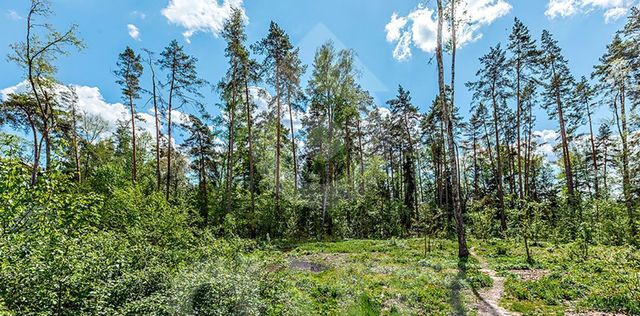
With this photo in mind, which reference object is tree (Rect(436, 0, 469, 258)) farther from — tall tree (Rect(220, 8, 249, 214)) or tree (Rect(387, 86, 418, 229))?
tree (Rect(387, 86, 418, 229))

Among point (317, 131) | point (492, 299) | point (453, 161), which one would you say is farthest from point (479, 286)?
point (317, 131)

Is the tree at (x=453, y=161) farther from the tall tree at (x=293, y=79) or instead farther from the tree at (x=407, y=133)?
the tree at (x=407, y=133)

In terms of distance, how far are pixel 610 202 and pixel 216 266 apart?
19.4 m

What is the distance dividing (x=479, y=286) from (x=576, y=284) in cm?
221

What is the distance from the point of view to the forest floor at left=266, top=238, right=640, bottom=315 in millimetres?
6348

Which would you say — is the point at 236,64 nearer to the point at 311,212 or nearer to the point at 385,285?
the point at 311,212

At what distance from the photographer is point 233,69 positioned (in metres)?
20.3

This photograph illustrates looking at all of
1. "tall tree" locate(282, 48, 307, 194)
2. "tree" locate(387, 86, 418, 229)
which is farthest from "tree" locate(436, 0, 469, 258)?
A: "tree" locate(387, 86, 418, 229)

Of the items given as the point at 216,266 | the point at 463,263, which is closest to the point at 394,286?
the point at 463,263

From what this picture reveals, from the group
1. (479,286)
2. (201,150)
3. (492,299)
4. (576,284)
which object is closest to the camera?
(492,299)

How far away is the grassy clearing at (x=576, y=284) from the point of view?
20.0 feet

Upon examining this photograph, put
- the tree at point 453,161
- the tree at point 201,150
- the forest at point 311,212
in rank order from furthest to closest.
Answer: the tree at point 201,150 → the tree at point 453,161 → the forest at point 311,212

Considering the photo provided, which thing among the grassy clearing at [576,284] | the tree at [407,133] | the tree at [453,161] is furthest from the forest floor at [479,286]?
the tree at [407,133]

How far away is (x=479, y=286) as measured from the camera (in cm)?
831
